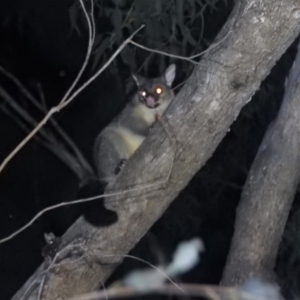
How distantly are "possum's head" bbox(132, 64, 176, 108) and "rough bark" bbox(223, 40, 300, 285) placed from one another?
0.88 m

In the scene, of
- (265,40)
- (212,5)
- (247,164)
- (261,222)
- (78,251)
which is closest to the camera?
(265,40)

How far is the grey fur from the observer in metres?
2.94

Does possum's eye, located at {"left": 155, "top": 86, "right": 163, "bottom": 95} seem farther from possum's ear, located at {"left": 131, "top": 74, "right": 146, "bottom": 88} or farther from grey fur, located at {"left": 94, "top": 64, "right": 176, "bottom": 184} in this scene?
possum's ear, located at {"left": 131, "top": 74, "right": 146, "bottom": 88}

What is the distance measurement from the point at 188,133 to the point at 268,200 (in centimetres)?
50

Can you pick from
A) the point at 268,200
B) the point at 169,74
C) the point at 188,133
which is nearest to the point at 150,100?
the point at 169,74

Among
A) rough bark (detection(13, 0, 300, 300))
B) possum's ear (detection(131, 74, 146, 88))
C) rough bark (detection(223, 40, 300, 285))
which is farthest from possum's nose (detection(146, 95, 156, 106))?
A: rough bark (detection(13, 0, 300, 300))

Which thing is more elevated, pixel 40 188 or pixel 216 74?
pixel 216 74

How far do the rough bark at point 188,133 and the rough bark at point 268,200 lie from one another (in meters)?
0.37

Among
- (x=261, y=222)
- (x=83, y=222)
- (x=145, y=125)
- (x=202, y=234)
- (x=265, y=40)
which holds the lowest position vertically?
(x=202, y=234)

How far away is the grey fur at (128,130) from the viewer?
9.66 ft

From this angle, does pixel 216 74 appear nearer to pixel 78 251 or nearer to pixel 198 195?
pixel 78 251

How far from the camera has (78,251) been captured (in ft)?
6.81

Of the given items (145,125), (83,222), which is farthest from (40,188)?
(83,222)

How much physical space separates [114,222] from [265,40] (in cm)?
70
